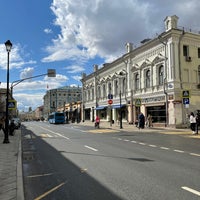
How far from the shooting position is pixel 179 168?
8.75 metres

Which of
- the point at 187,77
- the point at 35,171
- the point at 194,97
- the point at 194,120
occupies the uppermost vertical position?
the point at 187,77

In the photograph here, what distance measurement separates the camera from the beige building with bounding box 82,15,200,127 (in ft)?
109

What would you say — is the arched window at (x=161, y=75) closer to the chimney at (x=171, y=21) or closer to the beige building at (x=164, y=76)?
the beige building at (x=164, y=76)

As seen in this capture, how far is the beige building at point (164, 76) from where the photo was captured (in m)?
33.1

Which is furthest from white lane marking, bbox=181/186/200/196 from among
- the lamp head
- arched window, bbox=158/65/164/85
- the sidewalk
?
arched window, bbox=158/65/164/85

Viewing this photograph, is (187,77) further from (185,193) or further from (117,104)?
(185,193)

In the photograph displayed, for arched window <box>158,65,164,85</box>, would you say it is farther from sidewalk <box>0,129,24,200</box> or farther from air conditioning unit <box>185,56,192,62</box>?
sidewalk <box>0,129,24,200</box>

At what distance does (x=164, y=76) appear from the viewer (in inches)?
1377

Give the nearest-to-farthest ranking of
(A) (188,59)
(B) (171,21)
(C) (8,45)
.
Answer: (C) (8,45) → (B) (171,21) → (A) (188,59)

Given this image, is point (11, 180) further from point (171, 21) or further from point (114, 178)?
point (171, 21)

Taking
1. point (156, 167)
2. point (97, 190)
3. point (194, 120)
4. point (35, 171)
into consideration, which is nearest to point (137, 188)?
point (97, 190)

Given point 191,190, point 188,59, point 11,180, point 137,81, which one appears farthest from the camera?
point 137,81

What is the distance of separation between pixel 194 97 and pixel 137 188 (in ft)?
96.4

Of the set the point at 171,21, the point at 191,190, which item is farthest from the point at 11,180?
the point at 171,21
